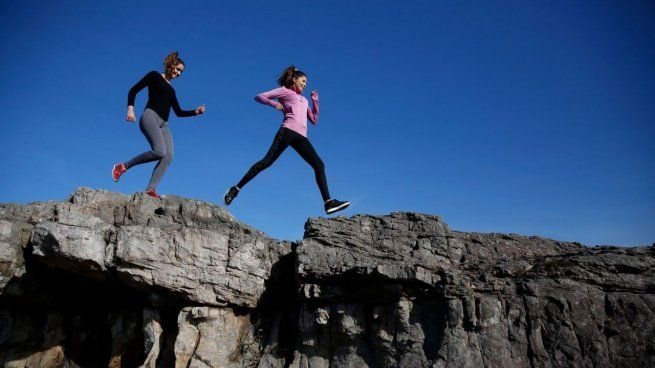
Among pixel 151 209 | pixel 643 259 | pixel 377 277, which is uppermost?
pixel 151 209

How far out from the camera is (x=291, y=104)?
11.0 metres

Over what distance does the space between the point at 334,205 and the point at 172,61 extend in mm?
5688

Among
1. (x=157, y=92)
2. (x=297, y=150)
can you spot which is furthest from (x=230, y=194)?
(x=157, y=92)

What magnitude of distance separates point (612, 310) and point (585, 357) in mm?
1275

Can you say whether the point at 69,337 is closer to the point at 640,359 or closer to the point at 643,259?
the point at 640,359

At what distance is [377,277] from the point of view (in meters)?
9.08

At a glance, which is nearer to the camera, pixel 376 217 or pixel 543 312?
pixel 543 312

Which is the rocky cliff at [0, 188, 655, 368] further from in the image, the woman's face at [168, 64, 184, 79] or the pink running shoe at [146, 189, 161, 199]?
the woman's face at [168, 64, 184, 79]

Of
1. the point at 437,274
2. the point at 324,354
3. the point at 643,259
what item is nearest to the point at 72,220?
the point at 324,354

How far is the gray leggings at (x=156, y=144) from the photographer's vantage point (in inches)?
418

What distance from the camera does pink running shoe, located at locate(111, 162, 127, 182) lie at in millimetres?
10344

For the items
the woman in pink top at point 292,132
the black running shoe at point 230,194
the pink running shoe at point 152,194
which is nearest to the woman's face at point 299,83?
the woman in pink top at point 292,132

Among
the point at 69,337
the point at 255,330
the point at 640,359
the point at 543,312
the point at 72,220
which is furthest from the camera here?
the point at 69,337

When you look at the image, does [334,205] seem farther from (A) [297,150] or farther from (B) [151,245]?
(B) [151,245]
